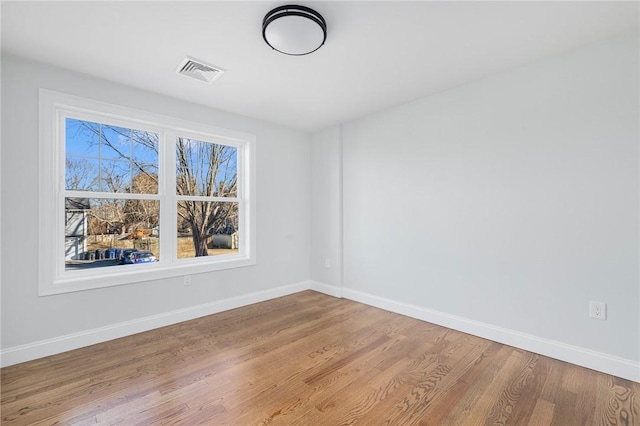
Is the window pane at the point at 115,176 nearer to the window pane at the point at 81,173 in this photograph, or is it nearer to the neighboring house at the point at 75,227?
the window pane at the point at 81,173

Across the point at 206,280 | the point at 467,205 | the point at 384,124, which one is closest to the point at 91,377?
the point at 206,280

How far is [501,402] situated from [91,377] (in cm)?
284

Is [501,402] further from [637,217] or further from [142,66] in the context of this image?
[142,66]

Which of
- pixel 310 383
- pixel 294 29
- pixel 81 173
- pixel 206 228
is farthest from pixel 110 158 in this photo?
pixel 310 383

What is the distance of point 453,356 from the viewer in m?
2.36

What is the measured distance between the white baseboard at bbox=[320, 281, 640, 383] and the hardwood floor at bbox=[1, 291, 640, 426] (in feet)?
0.24

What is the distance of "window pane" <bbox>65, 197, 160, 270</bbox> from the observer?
265cm

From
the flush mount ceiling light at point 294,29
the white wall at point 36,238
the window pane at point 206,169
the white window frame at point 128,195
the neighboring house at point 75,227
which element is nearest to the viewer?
the flush mount ceiling light at point 294,29

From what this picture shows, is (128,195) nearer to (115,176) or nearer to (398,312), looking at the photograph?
(115,176)

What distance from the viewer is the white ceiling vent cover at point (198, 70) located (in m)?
2.42

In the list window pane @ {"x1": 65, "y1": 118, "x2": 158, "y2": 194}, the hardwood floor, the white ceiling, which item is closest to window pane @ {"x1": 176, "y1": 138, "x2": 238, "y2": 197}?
window pane @ {"x1": 65, "y1": 118, "x2": 158, "y2": 194}

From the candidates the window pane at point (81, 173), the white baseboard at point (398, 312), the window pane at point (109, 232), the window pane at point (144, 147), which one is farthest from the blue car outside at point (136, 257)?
the window pane at point (144, 147)

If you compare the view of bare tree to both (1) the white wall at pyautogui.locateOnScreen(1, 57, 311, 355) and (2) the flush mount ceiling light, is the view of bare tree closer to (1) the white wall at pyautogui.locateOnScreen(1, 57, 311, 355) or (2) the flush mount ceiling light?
(1) the white wall at pyautogui.locateOnScreen(1, 57, 311, 355)

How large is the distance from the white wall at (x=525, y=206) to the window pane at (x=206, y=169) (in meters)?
1.96
